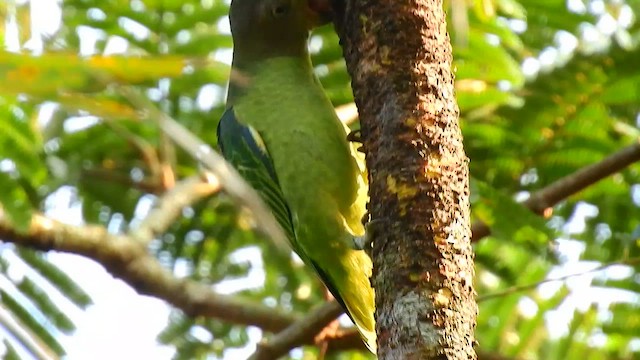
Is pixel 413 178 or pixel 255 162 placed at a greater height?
pixel 413 178

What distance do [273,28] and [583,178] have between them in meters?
0.94

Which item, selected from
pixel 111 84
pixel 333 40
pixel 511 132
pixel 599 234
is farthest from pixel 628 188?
pixel 111 84

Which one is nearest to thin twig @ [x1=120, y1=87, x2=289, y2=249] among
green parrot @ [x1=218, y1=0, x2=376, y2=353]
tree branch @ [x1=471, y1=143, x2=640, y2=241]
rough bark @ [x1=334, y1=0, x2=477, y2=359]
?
rough bark @ [x1=334, y1=0, x2=477, y2=359]

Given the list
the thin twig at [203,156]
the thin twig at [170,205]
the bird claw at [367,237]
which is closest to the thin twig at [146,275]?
the thin twig at [170,205]

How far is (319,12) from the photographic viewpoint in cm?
230

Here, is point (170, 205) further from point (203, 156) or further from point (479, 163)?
point (203, 156)

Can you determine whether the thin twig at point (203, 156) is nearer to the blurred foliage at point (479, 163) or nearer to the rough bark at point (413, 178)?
the rough bark at point (413, 178)

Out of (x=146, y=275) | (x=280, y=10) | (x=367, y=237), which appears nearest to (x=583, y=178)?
(x=367, y=237)

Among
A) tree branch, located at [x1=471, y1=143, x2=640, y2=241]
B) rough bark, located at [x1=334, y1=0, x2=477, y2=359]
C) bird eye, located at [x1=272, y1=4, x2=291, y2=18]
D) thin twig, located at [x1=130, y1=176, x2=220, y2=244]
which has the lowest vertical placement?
thin twig, located at [x1=130, y1=176, x2=220, y2=244]

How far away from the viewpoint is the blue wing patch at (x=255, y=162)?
2322 millimetres

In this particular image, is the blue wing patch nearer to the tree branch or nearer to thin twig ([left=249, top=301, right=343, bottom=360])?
Answer: thin twig ([left=249, top=301, right=343, bottom=360])

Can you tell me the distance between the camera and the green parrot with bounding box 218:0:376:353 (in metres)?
2.22

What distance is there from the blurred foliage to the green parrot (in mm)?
128

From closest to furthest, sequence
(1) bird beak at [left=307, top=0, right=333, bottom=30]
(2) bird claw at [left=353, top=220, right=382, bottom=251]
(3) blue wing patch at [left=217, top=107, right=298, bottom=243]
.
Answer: (2) bird claw at [left=353, top=220, right=382, bottom=251] < (1) bird beak at [left=307, top=0, right=333, bottom=30] < (3) blue wing patch at [left=217, top=107, right=298, bottom=243]
